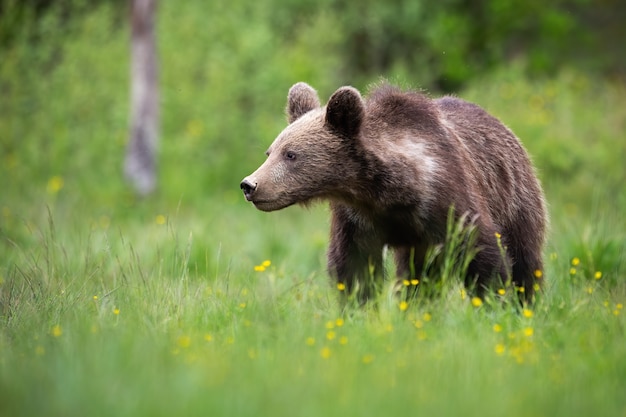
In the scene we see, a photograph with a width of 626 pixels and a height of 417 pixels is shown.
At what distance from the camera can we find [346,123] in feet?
18.6

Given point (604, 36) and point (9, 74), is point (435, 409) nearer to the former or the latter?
point (9, 74)

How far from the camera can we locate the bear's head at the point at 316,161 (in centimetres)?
562

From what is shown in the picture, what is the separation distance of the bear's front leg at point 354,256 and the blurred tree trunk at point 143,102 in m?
6.85

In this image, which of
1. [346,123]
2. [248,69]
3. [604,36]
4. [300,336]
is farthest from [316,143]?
[604,36]

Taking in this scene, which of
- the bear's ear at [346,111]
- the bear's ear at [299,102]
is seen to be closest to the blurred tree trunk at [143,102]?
the bear's ear at [299,102]

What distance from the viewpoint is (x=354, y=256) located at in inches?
231

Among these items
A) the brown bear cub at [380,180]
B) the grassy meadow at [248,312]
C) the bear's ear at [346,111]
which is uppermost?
the bear's ear at [346,111]

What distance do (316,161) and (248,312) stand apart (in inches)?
49.2

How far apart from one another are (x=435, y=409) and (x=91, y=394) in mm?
1386

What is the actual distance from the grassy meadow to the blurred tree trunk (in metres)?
0.29

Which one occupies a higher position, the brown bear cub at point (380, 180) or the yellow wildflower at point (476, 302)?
the brown bear cub at point (380, 180)

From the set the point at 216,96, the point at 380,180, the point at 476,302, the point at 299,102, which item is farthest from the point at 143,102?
the point at 476,302

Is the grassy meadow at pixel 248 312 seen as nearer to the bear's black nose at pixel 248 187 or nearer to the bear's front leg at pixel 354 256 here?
the bear's front leg at pixel 354 256

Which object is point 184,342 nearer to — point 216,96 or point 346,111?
point 346,111
